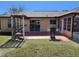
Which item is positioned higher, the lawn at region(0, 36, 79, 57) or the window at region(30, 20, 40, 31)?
the window at region(30, 20, 40, 31)

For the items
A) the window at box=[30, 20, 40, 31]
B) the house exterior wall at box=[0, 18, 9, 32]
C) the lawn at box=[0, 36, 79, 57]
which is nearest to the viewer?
the lawn at box=[0, 36, 79, 57]

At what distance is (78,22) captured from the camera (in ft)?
69.2

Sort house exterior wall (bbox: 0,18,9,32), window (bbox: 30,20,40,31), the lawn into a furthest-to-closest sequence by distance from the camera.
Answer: window (bbox: 30,20,40,31), house exterior wall (bbox: 0,18,9,32), the lawn

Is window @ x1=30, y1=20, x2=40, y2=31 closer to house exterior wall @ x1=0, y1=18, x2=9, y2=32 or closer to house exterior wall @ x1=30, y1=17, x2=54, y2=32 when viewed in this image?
house exterior wall @ x1=30, y1=17, x2=54, y2=32

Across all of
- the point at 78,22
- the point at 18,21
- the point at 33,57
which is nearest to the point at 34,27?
the point at 18,21

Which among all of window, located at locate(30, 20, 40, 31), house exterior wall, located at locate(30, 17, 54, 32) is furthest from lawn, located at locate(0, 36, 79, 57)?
house exterior wall, located at locate(30, 17, 54, 32)

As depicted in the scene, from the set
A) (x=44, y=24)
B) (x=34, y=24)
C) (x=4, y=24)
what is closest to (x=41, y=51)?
(x=4, y=24)

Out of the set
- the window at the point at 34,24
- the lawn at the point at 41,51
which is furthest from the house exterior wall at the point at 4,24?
the lawn at the point at 41,51

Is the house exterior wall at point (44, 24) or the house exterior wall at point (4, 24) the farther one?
the house exterior wall at point (44, 24)

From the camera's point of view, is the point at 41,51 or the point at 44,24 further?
the point at 44,24

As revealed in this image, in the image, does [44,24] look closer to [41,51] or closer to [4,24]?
[4,24]

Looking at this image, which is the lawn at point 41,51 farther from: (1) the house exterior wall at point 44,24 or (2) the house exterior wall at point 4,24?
(1) the house exterior wall at point 44,24

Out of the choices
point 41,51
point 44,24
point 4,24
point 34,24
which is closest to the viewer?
point 41,51

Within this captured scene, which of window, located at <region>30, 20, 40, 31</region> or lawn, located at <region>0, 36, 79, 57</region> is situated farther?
window, located at <region>30, 20, 40, 31</region>
